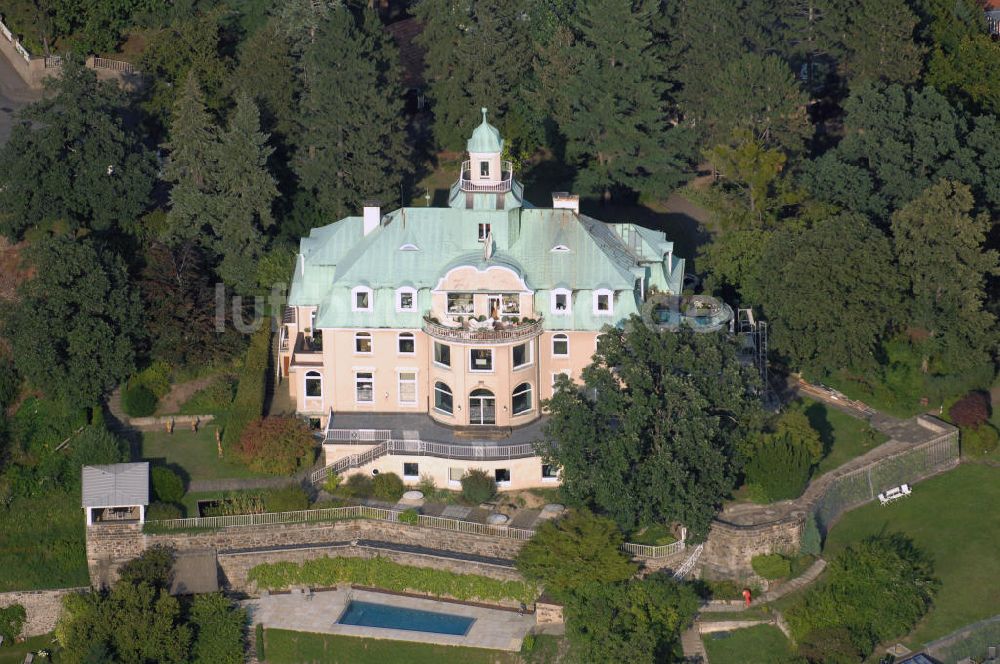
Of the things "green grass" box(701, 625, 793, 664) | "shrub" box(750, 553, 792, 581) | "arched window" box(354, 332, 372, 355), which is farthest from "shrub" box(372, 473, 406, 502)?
"shrub" box(750, 553, 792, 581)

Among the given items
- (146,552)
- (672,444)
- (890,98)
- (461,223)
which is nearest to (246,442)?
(146,552)

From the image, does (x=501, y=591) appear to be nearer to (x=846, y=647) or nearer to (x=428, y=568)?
(x=428, y=568)

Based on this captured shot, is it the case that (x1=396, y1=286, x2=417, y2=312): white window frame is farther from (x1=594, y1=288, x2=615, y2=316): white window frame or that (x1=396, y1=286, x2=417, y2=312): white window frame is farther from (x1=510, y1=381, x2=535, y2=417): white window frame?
(x1=594, y1=288, x2=615, y2=316): white window frame

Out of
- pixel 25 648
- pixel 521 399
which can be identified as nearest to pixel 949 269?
pixel 521 399

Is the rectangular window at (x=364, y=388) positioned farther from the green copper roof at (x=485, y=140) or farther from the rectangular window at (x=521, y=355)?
the green copper roof at (x=485, y=140)

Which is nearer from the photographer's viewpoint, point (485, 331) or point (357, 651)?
point (357, 651)

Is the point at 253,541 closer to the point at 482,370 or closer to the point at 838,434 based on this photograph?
the point at 482,370
